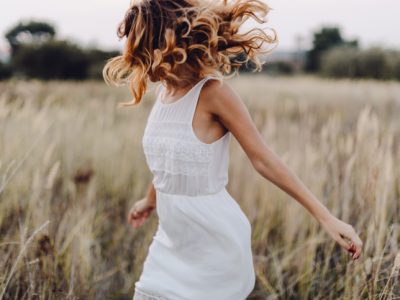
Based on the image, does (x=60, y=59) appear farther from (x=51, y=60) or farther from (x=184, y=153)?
(x=184, y=153)

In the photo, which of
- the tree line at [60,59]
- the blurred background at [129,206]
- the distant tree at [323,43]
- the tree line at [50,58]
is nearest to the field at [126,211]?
the blurred background at [129,206]

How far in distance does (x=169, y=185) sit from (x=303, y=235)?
1285mm

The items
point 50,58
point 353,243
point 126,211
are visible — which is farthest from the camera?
point 50,58

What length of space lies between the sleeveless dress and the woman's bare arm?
7cm

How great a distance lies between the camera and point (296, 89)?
9.70 meters

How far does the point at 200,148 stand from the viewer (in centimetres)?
140

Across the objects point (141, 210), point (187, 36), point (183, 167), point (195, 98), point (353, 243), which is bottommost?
point (141, 210)

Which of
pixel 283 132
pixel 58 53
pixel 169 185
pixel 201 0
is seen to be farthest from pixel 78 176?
pixel 58 53

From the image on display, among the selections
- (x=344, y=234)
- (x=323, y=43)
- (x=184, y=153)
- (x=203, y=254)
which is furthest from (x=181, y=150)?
(x=323, y=43)

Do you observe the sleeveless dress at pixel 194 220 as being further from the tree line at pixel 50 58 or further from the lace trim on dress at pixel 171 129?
the tree line at pixel 50 58

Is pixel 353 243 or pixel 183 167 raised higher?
pixel 183 167

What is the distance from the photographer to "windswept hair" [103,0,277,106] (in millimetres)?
1393

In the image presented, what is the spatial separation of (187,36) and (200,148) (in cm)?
33

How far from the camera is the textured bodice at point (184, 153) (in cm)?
141
